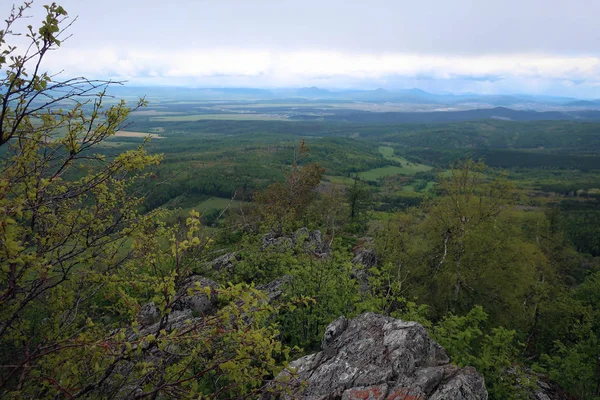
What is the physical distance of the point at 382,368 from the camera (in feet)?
27.8

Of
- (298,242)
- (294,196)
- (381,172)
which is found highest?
(298,242)

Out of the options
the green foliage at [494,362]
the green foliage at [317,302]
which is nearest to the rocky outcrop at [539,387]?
the green foliage at [494,362]

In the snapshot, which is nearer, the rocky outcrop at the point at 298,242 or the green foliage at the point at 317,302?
the green foliage at the point at 317,302

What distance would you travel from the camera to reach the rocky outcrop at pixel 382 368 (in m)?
7.70

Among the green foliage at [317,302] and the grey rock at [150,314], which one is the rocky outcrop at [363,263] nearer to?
the green foliage at [317,302]

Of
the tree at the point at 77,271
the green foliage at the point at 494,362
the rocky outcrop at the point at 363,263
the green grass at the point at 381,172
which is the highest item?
the tree at the point at 77,271

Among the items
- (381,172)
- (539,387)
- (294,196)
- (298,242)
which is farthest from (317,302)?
(381,172)

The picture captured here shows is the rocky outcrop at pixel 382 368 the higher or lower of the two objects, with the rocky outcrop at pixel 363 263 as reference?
higher

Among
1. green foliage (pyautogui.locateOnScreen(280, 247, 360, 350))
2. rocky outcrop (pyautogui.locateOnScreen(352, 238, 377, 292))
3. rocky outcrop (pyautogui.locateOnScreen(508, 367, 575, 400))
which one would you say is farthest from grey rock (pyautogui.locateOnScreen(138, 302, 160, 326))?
rocky outcrop (pyautogui.locateOnScreen(508, 367, 575, 400))

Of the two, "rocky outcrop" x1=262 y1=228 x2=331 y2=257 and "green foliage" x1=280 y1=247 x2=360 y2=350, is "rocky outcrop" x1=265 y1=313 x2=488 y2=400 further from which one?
"rocky outcrop" x1=262 y1=228 x2=331 y2=257

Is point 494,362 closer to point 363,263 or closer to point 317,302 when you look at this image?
point 317,302

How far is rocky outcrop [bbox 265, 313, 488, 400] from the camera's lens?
770cm

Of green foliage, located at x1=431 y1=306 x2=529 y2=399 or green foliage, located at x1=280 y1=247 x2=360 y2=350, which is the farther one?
green foliage, located at x1=280 y1=247 x2=360 y2=350

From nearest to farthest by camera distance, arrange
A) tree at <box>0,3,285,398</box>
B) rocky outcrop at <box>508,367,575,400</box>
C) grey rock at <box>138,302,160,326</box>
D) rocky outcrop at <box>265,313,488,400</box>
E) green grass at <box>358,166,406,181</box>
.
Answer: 1. tree at <box>0,3,285,398</box>
2. rocky outcrop at <box>265,313,488,400</box>
3. rocky outcrop at <box>508,367,575,400</box>
4. grey rock at <box>138,302,160,326</box>
5. green grass at <box>358,166,406,181</box>
